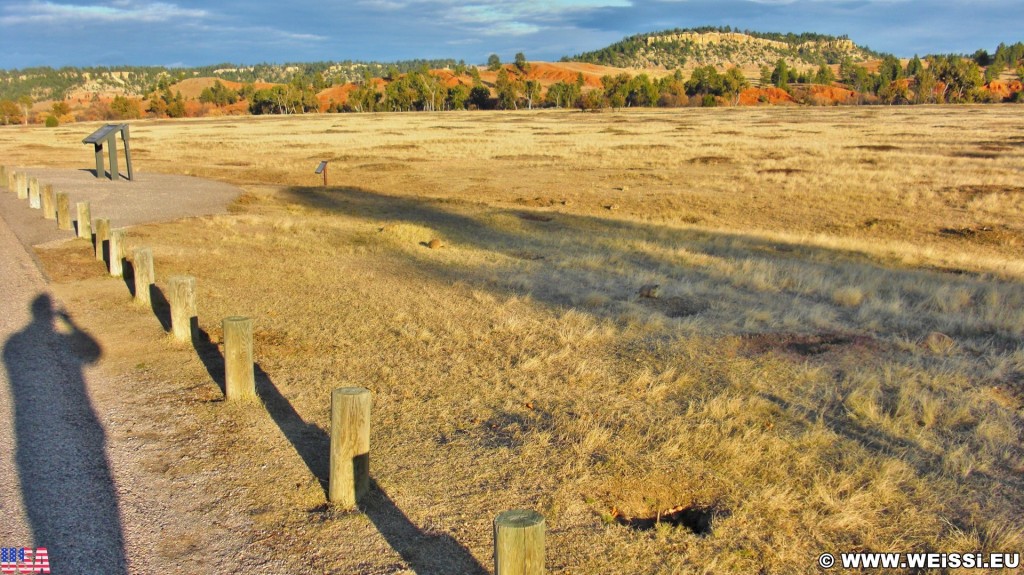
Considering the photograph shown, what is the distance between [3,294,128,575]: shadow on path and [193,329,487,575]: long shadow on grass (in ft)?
3.88

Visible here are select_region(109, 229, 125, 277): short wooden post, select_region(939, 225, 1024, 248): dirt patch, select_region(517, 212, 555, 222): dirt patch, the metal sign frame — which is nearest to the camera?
select_region(109, 229, 125, 277): short wooden post

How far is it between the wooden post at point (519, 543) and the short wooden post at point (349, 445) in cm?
148

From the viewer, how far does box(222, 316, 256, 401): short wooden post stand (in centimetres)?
577

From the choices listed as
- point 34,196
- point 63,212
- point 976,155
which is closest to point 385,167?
point 34,196

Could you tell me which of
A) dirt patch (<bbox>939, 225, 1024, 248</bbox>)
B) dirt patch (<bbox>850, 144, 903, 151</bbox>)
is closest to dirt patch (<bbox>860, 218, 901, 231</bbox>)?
dirt patch (<bbox>939, 225, 1024, 248</bbox>)

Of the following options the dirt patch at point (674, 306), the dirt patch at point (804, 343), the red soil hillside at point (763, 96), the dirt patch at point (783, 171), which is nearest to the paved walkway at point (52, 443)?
the dirt patch at point (804, 343)

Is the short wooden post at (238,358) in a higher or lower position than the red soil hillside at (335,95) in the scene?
lower

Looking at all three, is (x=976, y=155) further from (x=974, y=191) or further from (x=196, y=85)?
(x=196, y=85)

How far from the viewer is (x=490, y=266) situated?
454 inches

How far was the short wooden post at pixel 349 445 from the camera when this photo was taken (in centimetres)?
427

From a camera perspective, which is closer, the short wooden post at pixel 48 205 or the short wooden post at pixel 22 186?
the short wooden post at pixel 48 205

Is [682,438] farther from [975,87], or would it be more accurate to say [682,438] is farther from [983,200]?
[975,87]

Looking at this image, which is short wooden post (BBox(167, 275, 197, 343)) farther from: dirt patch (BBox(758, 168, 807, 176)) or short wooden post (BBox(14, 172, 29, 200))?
dirt patch (BBox(758, 168, 807, 176))

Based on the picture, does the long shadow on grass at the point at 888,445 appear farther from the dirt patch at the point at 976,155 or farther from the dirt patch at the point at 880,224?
the dirt patch at the point at 976,155
